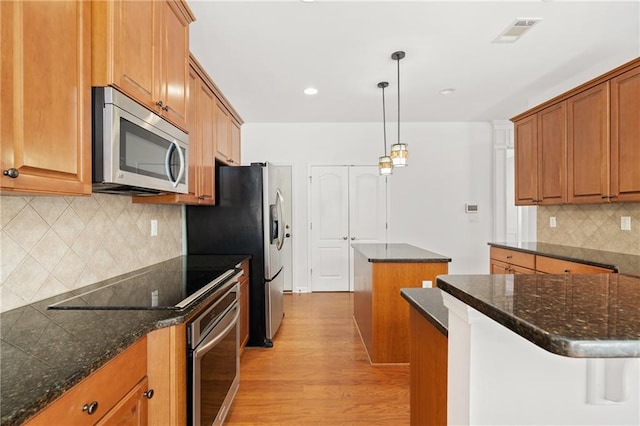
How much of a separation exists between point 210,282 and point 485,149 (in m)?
4.88

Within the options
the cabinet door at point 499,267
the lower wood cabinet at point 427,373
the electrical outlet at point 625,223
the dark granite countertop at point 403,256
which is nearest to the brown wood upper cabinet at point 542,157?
the electrical outlet at point 625,223

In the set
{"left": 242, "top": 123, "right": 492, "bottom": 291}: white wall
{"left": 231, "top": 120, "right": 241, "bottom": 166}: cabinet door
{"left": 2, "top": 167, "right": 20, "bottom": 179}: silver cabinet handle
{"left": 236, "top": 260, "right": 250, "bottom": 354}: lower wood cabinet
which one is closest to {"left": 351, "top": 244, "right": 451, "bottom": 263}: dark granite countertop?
{"left": 236, "top": 260, "right": 250, "bottom": 354}: lower wood cabinet

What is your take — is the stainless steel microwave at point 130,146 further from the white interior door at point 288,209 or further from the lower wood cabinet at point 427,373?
the white interior door at point 288,209

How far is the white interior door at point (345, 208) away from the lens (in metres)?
5.08

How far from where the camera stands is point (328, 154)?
200 inches

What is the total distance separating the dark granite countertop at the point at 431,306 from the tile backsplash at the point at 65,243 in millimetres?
1599

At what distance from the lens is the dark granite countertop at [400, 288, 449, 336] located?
106cm

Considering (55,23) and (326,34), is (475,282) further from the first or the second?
(326,34)

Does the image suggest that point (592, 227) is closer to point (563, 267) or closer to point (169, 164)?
point (563, 267)

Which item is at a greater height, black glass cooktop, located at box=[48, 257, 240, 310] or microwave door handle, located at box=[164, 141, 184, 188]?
microwave door handle, located at box=[164, 141, 184, 188]

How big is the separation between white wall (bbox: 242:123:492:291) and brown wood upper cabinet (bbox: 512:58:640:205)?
4.74 feet

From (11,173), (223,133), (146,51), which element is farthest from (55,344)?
(223,133)

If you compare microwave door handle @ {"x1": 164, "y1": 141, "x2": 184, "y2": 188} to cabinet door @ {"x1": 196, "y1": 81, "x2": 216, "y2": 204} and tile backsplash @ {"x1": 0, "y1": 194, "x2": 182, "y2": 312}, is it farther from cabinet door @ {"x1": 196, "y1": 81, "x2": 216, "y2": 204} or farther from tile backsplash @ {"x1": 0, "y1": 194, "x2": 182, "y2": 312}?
cabinet door @ {"x1": 196, "y1": 81, "x2": 216, "y2": 204}

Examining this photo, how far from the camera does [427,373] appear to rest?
1207 millimetres
